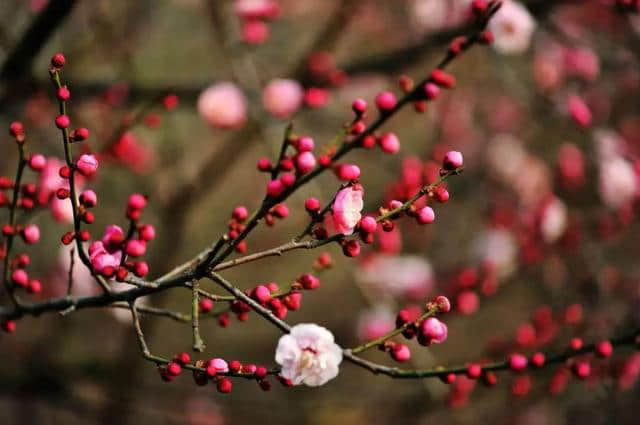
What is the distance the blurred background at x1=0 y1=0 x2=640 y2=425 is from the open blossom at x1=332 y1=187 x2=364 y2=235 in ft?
2.09

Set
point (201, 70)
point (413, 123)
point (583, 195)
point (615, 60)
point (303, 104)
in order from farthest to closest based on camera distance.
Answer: point (413, 123) → point (201, 70) → point (583, 195) → point (303, 104) → point (615, 60)

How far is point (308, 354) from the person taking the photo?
3.17 ft

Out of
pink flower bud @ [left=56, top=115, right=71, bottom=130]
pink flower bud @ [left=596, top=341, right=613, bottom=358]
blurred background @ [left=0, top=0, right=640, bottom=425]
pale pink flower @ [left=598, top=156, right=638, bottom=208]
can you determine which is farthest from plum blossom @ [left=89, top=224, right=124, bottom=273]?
pale pink flower @ [left=598, top=156, right=638, bottom=208]

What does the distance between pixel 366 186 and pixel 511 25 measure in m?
2.43

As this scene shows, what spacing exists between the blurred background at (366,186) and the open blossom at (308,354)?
0.64m

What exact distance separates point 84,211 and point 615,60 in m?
1.92

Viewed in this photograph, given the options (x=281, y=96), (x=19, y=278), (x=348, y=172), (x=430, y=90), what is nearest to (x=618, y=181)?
(x=281, y=96)

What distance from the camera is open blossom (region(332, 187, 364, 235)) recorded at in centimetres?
98

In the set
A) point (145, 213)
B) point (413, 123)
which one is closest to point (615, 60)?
point (145, 213)

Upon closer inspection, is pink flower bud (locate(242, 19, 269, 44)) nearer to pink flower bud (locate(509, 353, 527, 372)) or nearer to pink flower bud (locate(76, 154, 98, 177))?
pink flower bud (locate(76, 154, 98, 177))

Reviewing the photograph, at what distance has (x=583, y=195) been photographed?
11.4ft

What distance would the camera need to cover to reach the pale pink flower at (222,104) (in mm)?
2215

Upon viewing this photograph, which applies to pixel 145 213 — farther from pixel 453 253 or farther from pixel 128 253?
pixel 128 253

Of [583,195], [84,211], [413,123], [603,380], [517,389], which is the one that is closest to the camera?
[84,211]
